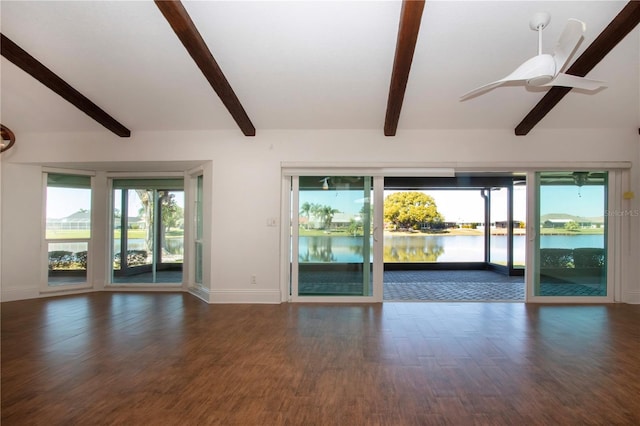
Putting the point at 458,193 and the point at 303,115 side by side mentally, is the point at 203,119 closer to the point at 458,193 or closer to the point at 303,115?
the point at 303,115

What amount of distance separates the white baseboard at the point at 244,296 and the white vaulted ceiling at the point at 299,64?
2.35 metres

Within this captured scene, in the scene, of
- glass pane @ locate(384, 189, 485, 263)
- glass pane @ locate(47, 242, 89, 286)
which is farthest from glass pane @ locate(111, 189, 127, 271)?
glass pane @ locate(384, 189, 485, 263)

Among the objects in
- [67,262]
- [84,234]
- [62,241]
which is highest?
[84,234]

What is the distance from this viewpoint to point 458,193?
1060 centimetres

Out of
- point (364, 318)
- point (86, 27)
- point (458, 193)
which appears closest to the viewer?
point (86, 27)

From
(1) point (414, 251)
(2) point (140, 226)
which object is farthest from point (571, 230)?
(2) point (140, 226)

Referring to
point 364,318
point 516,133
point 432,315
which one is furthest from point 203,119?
point 516,133

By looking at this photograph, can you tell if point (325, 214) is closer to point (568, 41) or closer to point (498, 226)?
point (568, 41)

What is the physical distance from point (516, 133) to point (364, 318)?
3317mm

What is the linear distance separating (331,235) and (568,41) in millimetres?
3543

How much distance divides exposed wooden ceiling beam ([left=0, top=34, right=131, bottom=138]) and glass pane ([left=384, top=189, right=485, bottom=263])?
6.79 metres

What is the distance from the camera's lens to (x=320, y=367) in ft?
9.33

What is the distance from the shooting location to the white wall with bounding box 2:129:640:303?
4980 millimetres

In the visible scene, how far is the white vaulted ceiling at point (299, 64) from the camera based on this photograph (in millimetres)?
3203
